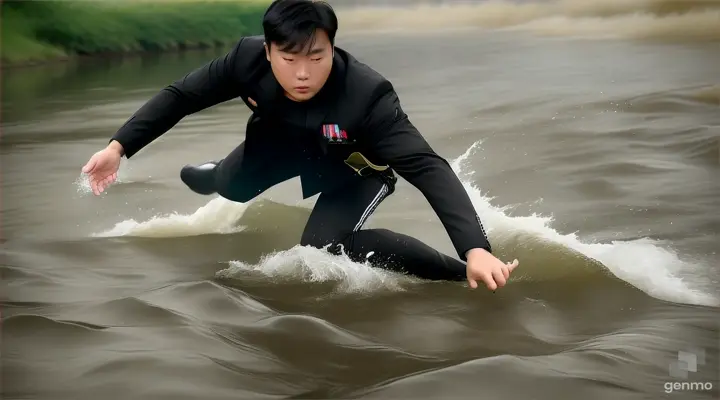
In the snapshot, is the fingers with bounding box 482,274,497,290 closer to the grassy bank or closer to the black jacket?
the black jacket

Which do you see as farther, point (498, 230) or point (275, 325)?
point (498, 230)

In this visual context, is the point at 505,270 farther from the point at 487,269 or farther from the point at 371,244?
the point at 371,244

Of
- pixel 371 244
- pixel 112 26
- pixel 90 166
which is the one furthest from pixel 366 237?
pixel 112 26

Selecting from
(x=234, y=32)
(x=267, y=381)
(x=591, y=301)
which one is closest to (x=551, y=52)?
(x=234, y=32)

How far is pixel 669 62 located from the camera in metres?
2.11

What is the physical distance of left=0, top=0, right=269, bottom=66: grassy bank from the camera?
85.8 inches

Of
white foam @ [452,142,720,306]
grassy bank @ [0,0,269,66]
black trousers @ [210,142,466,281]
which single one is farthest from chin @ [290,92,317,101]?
grassy bank @ [0,0,269,66]

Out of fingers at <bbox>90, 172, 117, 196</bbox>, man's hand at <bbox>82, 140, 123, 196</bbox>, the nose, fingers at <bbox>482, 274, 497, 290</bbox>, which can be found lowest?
fingers at <bbox>482, 274, 497, 290</bbox>

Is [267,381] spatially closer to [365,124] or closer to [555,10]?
[365,124]

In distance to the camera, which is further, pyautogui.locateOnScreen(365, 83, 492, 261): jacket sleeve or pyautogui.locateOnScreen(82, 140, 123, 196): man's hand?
pyautogui.locateOnScreen(82, 140, 123, 196): man's hand

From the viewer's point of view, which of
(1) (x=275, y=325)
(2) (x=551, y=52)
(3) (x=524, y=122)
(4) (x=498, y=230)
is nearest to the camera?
(1) (x=275, y=325)

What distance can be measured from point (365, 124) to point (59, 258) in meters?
0.50

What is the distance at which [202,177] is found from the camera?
1319 mm
